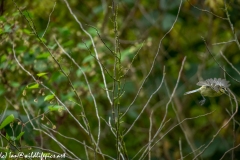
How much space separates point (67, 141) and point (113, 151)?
535mm

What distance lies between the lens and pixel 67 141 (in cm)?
438

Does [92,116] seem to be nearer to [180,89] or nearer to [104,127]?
[104,127]

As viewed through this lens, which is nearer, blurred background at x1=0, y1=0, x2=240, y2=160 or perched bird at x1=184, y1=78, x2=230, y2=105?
perched bird at x1=184, y1=78, x2=230, y2=105

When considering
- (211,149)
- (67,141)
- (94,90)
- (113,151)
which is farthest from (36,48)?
(211,149)

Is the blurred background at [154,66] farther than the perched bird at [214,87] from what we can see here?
Yes

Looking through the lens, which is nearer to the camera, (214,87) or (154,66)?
(214,87)

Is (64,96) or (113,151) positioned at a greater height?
(64,96)

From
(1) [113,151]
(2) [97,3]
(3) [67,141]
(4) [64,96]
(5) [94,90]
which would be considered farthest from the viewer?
(2) [97,3]

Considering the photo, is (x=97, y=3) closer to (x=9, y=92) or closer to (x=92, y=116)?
(x=92, y=116)

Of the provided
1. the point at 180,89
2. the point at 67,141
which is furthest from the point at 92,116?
the point at 180,89

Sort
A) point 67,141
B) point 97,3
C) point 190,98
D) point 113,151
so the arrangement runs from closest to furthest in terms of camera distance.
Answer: point 67,141 < point 113,151 < point 190,98 < point 97,3

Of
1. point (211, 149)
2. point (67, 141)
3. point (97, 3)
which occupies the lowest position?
point (211, 149)

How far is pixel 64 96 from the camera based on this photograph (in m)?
3.44

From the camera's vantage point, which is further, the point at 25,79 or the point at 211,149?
the point at 211,149
